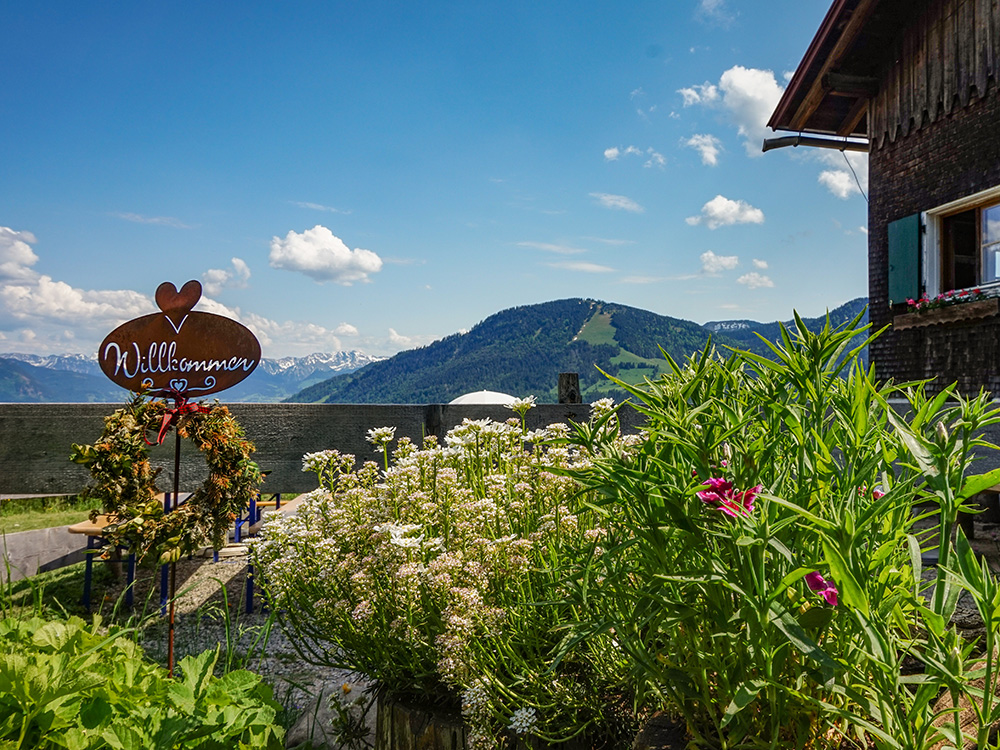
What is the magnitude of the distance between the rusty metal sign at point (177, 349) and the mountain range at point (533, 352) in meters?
112

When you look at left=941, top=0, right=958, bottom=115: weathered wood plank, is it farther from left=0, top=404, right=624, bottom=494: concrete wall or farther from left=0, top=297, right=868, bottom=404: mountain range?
left=0, top=297, right=868, bottom=404: mountain range

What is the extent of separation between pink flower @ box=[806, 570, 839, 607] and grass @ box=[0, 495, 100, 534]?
20.6ft

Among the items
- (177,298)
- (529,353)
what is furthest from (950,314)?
(529,353)

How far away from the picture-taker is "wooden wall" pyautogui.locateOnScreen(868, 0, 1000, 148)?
6.68m

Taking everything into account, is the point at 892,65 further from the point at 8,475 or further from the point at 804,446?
the point at 8,475

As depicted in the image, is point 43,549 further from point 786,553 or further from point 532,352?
point 532,352

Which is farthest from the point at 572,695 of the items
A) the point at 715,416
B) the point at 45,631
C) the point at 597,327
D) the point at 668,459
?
the point at 597,327

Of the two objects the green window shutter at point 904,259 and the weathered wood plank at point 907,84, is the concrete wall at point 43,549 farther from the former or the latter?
the weathered wood plank at point 907,84

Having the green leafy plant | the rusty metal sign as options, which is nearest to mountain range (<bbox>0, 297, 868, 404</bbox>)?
the rusty metal sign

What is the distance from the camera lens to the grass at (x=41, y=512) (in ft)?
19.7

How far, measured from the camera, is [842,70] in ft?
27.4

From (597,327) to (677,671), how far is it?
164856 millimetres

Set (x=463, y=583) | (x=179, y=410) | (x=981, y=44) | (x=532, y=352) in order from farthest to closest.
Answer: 1. (x=532, y=352)
2. (x=981, y=44)
3. (x=179, y=410)
4. (x=463, y=583)

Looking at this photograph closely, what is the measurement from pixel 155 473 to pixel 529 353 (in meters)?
138
